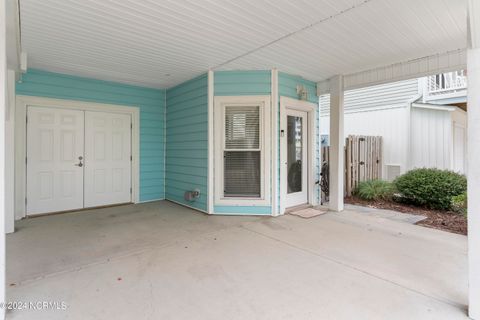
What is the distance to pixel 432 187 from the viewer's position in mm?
5223

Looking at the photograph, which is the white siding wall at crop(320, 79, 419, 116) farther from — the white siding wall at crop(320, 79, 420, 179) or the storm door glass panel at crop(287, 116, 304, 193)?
the storm door glass panel at crop(287, 116, 304, 193)

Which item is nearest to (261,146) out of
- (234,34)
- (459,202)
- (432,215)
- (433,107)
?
(234,34)

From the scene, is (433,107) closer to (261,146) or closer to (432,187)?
(432,187)

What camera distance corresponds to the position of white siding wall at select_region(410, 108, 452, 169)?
736 cm

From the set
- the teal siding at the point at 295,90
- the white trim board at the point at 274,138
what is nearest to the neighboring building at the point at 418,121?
the teal siding at the point at 295,90

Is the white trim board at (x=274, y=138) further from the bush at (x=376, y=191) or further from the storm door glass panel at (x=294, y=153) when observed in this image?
the bush at (x=376, y=191)

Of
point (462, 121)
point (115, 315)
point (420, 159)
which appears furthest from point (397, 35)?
point (462, 121)

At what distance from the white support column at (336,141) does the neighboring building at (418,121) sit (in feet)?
11.8

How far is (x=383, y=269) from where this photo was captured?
269cm

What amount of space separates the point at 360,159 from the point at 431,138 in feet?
7.76

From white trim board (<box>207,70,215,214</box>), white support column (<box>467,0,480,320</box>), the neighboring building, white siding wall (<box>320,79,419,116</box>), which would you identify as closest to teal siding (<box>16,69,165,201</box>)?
white trim board (<box>207,70,215,214</box>)

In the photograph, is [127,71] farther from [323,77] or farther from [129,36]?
[323,77]

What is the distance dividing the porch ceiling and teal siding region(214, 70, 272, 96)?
202 millimetres

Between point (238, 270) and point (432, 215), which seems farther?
point (432, 215)
